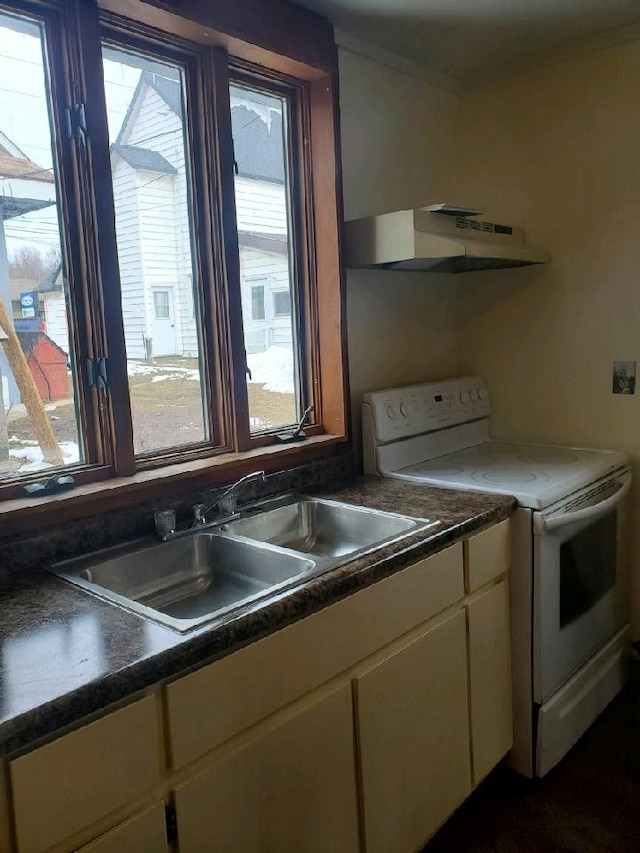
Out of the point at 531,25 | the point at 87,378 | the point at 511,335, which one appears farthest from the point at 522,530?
the point at 531,25

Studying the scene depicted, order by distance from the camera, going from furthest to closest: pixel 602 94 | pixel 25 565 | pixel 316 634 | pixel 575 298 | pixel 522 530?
pixel 575 298 → pixel 602 94 → pixel 522 530 → pixel 25 565 → pixel 316 634

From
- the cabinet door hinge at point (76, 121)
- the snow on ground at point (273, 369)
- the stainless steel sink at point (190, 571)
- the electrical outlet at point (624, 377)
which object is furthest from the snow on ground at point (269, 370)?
the electrical outlet at point (624, 377)

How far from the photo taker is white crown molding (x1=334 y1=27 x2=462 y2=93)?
2135mm

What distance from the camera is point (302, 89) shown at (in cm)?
213

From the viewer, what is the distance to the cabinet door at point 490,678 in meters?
1.79

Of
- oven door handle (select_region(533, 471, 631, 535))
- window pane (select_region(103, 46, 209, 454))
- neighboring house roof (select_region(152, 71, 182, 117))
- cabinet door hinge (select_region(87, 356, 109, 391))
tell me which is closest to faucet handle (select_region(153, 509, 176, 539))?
window pane (select_region(103, 46, 209, 454))

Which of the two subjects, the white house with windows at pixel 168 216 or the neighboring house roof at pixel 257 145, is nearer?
the white house with windows at pixel 168 216

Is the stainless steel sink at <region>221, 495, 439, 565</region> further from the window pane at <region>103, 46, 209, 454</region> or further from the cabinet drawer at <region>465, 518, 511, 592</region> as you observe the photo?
the window pane at <region>103, 46, 209, 454</region>

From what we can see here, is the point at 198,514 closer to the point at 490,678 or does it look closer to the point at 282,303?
the point at 282,303

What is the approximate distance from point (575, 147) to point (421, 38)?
673 mm

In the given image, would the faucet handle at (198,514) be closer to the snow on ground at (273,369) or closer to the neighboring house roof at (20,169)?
the snow on ground at (273,369)

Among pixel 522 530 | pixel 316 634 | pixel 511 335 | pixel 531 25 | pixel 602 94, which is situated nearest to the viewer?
pixel 316 634

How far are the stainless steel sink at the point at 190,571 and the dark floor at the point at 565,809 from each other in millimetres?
885

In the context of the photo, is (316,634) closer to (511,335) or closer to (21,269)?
(21,269)
